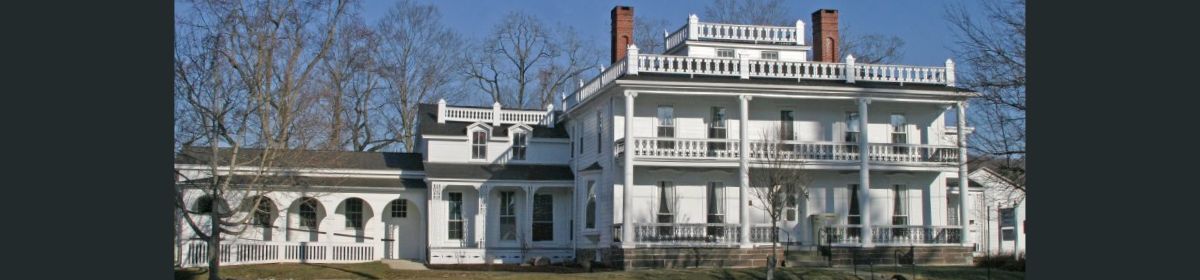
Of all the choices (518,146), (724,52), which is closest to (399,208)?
(518,146)

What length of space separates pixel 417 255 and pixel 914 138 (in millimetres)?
14725

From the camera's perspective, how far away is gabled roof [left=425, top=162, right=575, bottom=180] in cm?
3844

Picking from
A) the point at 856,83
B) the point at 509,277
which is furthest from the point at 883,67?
the point at 509,277

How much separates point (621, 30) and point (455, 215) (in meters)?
7.18

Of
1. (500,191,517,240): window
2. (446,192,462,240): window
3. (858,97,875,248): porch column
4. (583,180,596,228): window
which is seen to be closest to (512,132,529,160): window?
(500,191,517,240): window

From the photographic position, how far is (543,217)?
1547 inches

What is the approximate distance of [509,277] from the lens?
97.1ft

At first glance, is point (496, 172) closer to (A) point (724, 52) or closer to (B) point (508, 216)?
(B) point (508, 216)

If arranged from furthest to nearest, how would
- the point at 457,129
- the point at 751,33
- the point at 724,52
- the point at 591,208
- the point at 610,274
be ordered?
1. the point at 457,129
2. the point at 751,33
3. the point at 724,52
4. the point at 591,208
5. the point at 610,274

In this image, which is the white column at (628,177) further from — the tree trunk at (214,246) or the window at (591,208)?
the tree trunk at (214,246)

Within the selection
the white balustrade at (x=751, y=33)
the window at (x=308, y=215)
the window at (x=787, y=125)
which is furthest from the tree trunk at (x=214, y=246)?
the white balustrade at (x=751, y=33)

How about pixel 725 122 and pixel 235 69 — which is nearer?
pixel 235 69

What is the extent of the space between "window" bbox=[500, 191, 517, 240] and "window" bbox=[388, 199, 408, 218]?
9.74 ft

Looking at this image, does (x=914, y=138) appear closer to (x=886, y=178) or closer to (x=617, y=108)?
(x=886, y=178)
